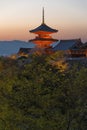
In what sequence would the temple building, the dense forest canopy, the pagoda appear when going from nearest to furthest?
the dense forest canopy
the temple building
the pagoda

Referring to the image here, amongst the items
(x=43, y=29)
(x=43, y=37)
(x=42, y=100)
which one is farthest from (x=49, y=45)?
(x=42, y=100)

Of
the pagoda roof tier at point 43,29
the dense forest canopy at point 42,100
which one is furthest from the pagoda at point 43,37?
the dense forest canopy at point 42,100

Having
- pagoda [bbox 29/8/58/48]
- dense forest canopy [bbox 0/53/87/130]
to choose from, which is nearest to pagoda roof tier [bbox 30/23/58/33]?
pagoda [bbox 29/8/58/48]

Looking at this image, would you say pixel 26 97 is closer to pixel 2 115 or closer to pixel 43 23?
pixel 2 115

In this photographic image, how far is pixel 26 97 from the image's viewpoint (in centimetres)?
2152

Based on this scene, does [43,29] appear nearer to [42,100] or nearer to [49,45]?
[49,45]

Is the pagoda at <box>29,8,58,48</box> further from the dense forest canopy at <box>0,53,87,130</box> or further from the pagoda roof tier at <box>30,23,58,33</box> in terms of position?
the dense forest canopy at <box>0,53,87,130</box>

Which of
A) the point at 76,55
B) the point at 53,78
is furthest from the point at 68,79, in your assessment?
the point at 76,55

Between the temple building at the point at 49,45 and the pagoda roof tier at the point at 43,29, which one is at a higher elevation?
the pagoda roof tier at the point at 43,29

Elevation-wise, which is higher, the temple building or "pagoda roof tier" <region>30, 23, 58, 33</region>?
"pagoda roof tier" <region>30, 23, 58, 33</region>

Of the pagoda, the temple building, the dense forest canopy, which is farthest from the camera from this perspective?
the pagoda

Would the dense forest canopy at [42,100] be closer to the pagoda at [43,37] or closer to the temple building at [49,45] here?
the temple building at [49,45]

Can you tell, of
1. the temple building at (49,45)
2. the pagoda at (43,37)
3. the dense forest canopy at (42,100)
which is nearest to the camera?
the dense forest canopy at (42,100)

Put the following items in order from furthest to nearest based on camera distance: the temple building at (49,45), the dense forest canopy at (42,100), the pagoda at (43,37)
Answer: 1. the pagoda at (43,37)
2. the temple building at (49,45)
3. the dense forest canopy at (42,100)
